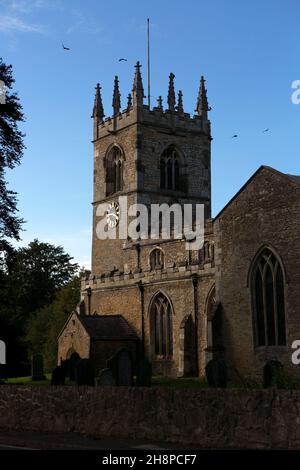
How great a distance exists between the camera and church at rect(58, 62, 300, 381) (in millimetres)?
24625

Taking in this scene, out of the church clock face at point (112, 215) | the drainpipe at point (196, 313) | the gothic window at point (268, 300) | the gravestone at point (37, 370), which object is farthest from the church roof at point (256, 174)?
the church clock face at point (112, 215)

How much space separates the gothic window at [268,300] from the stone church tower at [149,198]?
10.2 meters

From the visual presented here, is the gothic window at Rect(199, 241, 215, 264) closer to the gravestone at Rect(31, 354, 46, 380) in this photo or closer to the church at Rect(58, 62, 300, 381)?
the church at Rect(58, 62, 300, 381)

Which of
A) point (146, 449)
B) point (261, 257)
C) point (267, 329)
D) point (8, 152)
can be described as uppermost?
point (8, 152)

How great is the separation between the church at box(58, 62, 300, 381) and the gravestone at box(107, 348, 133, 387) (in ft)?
21.6

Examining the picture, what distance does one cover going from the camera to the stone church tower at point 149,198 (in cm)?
3722

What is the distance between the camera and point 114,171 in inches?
2079

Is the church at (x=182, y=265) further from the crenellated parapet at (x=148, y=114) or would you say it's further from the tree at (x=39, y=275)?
the tree at (x=39, y=275)

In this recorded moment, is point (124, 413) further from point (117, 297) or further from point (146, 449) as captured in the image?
point (117, 297)

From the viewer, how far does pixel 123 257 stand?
4862 centimetres

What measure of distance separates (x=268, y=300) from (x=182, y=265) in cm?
1137

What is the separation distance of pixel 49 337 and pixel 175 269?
72.7ft

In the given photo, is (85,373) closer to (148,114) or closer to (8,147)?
(8,147)

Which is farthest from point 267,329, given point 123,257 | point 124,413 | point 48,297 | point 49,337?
point 48,297
